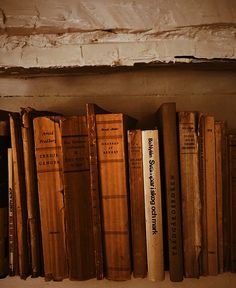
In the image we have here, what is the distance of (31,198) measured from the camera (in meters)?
0.66

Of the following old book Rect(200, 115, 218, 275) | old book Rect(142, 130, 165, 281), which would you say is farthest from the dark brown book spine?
old book Rect(200, 115, 218, 275)

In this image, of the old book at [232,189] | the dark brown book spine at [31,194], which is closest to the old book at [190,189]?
the old book at [232,189]

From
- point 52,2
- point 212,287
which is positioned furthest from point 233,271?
point 52,2

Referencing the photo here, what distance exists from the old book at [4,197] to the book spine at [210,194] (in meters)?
0.53

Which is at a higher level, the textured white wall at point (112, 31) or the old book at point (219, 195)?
the textured white wall at point (112, 31)

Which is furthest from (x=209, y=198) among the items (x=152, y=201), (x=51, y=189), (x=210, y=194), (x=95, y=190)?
(x=51, y=189)

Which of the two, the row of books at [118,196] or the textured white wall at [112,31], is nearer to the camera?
the row of books at [118,196]

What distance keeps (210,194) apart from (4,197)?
541 mm

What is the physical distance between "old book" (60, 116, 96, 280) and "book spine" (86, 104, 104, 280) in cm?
2

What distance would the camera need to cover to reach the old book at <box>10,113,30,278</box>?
66cm

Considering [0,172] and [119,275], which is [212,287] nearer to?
[119,275]

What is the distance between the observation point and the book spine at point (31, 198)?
66cm

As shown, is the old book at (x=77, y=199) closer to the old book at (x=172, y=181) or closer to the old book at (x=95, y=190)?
the old book at (x=95, y=190)

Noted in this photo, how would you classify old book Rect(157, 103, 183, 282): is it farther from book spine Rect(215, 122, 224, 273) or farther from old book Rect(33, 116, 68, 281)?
old book Rect(33, 116, 68, 281)
